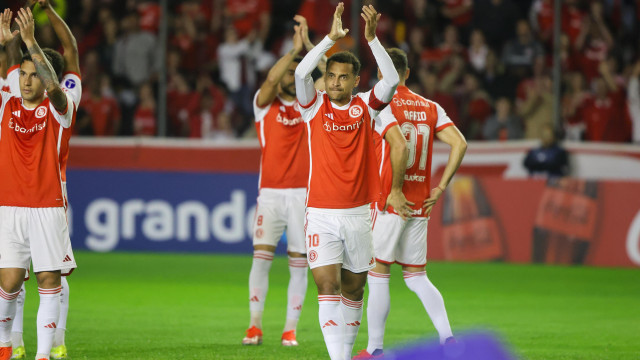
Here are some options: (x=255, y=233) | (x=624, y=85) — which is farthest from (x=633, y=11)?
(x=255, y=233)

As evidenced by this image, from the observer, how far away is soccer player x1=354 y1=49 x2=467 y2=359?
7.92 metres

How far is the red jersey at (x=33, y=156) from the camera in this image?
7.41 m

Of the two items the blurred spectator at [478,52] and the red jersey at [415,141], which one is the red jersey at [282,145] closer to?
the red jersey at [415,141]

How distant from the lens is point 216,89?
1897 centimetres

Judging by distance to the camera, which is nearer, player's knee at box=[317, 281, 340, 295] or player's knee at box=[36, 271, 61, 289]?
player's knee at box=[317, 281, 340, 295]

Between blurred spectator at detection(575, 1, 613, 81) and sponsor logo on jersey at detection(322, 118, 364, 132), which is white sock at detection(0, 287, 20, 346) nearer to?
sponsor logo on jersey at detection(322, 118, 364, 132)

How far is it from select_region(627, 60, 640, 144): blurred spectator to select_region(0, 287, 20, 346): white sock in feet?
40.1

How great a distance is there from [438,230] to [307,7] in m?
5.34

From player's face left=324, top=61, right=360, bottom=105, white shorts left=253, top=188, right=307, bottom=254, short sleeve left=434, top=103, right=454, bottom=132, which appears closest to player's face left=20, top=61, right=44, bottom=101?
player's face left=324, top=61, right=360, bottom=105

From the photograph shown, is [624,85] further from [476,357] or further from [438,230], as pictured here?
[476,357]

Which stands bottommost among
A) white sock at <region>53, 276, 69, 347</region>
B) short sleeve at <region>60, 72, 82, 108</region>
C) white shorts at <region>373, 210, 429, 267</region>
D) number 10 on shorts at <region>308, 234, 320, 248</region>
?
white sock at <region>53, 276, 69, 347</region>

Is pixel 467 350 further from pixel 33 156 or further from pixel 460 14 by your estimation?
pixel 460 14

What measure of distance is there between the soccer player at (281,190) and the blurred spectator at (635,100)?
935cm

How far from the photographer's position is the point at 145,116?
719 inches
